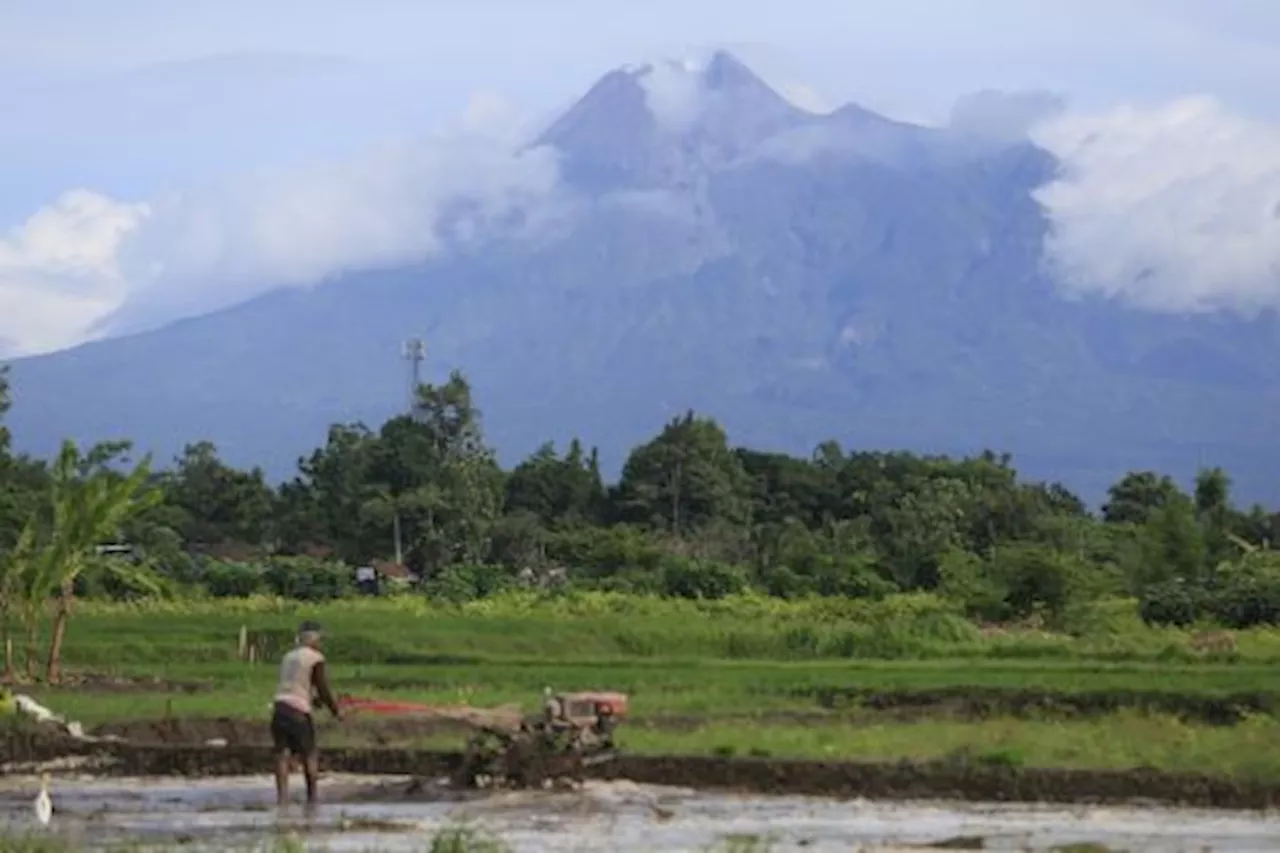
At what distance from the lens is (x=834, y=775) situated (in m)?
21.1

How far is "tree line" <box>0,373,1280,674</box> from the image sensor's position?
1764 inches

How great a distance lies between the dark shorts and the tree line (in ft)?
45.2

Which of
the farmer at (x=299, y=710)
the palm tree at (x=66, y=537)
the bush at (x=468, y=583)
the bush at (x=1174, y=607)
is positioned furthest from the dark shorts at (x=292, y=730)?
the bush at (x=468, y=583)

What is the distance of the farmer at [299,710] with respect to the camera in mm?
19266

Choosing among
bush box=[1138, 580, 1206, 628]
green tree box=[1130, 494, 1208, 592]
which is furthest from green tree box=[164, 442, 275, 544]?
bush box=[1138, 580, 1206, 628]

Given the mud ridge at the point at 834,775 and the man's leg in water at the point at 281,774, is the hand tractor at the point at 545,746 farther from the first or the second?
the man's leg in water at the point at 281,774

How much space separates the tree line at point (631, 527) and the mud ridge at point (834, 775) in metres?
10.3

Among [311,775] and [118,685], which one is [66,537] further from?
[311,775]

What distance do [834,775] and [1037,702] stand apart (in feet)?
29.4

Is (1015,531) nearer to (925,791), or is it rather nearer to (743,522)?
(743,522)

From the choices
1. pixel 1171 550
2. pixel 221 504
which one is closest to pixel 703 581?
pixel 1171 550

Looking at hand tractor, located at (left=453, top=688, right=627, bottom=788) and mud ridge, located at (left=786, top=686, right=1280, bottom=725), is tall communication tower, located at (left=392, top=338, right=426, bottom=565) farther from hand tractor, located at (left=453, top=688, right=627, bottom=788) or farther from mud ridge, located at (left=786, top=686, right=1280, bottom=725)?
hand tractor, located at (left=453, top=688, right=627, bottom=788)

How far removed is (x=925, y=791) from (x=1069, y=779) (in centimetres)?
132

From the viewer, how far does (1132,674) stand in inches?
1313
